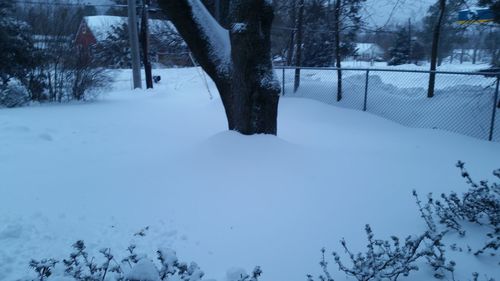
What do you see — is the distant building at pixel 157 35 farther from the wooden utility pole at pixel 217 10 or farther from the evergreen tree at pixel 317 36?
the wooden utility pole at pixel 217 10

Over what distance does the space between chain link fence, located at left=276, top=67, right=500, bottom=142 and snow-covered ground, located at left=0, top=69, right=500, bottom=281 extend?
30.4 inches

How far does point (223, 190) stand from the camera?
169 inches

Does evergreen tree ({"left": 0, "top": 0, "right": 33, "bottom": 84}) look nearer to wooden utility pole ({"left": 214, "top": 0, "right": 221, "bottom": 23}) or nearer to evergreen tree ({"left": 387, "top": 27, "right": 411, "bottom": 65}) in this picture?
wooden utility pole ({"left": 214, "top": 0, "right": 221, "bottom": 23})

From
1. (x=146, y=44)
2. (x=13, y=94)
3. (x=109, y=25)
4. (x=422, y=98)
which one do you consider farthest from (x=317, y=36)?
(x=109, y=25)

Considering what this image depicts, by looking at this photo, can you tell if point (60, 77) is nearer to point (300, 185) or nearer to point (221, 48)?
point (221, 48)

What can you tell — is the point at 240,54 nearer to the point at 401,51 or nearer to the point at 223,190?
the point at 223,190

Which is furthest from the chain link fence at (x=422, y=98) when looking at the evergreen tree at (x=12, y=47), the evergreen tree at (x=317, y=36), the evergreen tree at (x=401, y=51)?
the evergreen tree at (x=401, y=51)

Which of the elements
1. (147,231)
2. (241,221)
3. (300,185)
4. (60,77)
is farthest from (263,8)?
(60,77)

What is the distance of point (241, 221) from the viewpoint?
3695 millimetres

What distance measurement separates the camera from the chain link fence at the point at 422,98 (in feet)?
25.4

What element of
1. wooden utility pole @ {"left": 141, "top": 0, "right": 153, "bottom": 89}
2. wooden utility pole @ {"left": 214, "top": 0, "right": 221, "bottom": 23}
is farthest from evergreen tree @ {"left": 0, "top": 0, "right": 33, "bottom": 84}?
wooden utility pole @ {"left": 214, "top": 0, "right": 221, "bottom": 23}

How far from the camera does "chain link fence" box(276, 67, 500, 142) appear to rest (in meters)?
7.73

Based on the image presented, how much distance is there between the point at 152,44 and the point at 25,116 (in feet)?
76.3

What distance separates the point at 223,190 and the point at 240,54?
2069 mm
